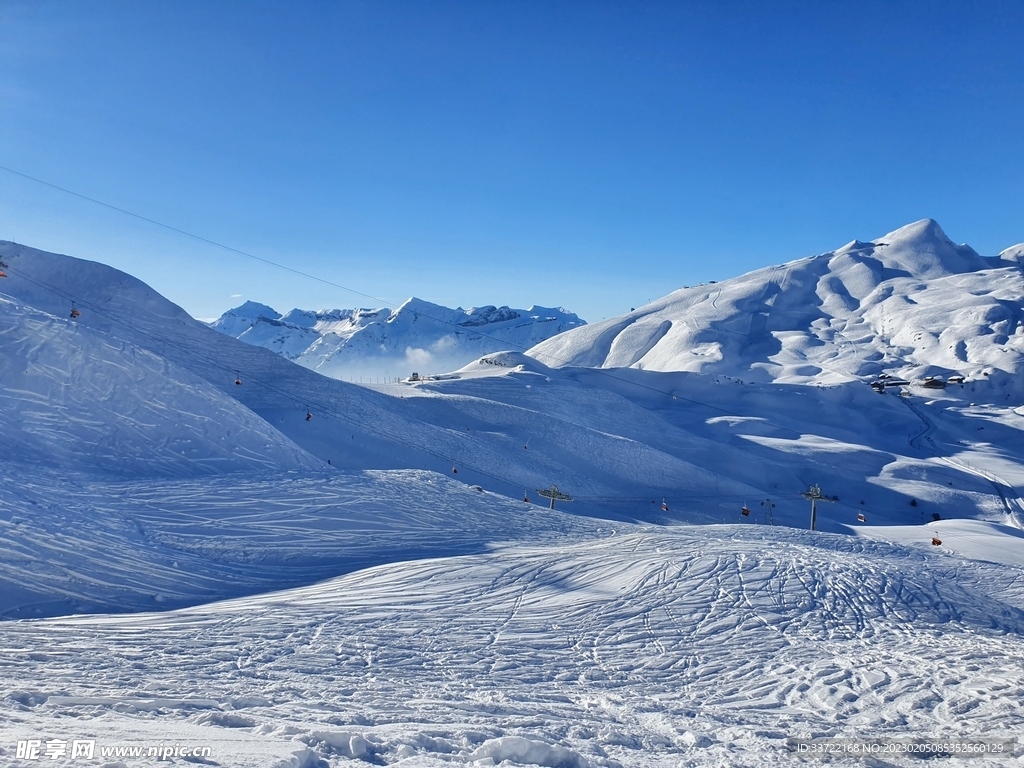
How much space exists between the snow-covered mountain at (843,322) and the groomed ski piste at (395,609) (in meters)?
79.0

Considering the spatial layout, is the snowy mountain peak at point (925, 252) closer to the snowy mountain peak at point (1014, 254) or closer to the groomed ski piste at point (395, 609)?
the snowy mountain peak at point (1014, 254)

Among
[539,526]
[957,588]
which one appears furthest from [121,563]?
[957,588]

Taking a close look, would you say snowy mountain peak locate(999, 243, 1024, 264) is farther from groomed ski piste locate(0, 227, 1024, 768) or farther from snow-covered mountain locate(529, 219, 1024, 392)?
groomed ski piste locate(0, 227, 1024, 768)

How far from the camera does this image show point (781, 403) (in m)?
80.6

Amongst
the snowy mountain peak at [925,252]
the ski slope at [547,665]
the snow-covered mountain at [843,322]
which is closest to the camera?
the ski slope at [547,665]

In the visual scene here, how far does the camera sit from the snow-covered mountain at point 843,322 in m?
107

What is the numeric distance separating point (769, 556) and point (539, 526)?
742 centimetres

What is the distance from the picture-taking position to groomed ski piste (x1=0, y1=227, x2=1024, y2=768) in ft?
26.7

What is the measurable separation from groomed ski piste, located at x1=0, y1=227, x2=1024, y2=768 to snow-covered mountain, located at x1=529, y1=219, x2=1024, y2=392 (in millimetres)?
79046

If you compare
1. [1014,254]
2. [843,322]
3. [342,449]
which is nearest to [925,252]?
[1014,254]

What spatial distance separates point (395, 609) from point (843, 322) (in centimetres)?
13943

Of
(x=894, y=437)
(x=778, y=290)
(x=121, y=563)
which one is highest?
(x=778, y=290)

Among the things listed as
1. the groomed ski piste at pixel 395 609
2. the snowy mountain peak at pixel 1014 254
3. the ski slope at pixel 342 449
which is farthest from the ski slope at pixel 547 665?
the snowy mountain peak at pixel 1014 254

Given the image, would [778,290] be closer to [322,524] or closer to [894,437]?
[894,437]
